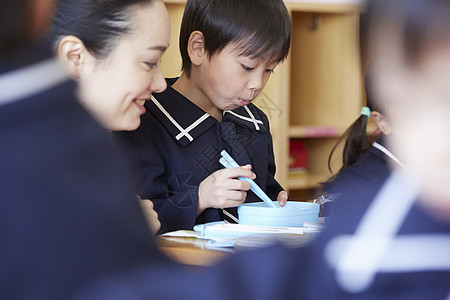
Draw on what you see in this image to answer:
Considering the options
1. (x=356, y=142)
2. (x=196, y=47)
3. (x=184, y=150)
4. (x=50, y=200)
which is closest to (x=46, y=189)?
(x=50, y=200)

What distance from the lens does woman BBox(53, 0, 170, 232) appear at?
88cm

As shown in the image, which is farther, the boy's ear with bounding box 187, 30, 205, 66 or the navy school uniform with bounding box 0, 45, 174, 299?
the boy's ear with bounding box 187, 30, 205, 66

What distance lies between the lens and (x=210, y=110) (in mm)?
1459

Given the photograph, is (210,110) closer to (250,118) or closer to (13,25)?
(250,118)

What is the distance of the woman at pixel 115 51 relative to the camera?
88 cm

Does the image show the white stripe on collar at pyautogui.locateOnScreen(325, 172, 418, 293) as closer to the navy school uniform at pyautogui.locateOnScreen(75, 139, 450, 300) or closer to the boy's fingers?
the navy school uniform at pyautogui.locateOnScreen(75, 139, 450, 300)

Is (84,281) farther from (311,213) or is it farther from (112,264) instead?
(311,213)

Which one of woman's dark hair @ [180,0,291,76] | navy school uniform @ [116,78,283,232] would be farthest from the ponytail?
woman's dark hair @ [180,0,291,76]

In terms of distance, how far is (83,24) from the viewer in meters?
0.88

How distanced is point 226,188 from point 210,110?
350mm

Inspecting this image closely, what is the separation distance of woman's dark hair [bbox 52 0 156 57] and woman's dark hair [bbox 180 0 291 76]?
47 cm

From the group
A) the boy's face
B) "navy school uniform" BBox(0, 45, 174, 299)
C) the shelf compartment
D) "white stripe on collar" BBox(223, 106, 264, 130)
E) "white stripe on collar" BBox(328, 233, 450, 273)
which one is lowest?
the shelf compartment

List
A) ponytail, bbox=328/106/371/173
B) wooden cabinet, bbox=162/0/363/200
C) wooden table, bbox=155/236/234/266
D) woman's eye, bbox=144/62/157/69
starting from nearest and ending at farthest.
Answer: wooden table, bbox=155/236/234/266
woman's eye, bbox=144/62/157/69
ponytail, bbox=328/106/371/173
wooden cabinet, bbox=162/0/363/200

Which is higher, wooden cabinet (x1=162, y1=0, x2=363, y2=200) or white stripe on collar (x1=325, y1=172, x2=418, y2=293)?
white stripe on collar (x1=325, y1=172, x2=418, y2=293)
